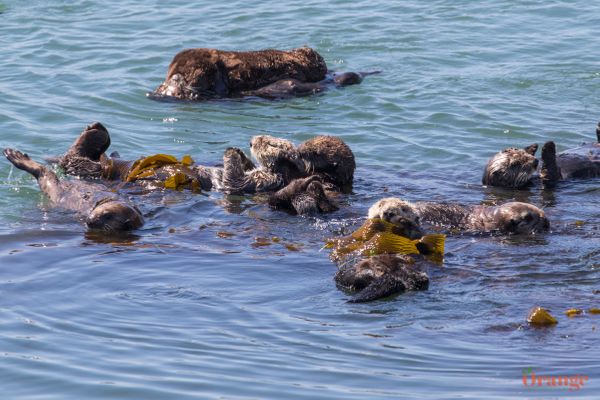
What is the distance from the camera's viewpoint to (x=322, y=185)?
820 centimetres

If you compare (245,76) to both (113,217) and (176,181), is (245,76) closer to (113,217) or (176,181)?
(176,181)

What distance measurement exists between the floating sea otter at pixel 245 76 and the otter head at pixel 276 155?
2.94m

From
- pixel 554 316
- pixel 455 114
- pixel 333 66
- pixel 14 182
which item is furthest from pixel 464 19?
pixel 554 316

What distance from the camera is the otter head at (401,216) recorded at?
282 inches

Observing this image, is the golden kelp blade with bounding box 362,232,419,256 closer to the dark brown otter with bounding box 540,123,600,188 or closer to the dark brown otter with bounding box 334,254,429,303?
the dark brown otter with bounding box 334,254,429,303

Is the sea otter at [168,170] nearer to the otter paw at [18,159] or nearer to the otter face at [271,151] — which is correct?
the otter face at [271,151]

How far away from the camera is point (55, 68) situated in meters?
12.7

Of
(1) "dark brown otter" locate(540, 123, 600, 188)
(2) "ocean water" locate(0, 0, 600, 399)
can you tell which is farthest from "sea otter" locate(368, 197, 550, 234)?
(1) "dark brown otter" locate(540, 123, 600, 188)

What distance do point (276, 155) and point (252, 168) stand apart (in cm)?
40

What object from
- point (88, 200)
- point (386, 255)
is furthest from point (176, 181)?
point (386, 255)

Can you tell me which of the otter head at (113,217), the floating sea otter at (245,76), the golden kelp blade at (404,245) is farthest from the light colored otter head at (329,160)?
the floating sea otter at (245,76)

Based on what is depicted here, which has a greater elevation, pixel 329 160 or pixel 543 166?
pixel 329 160

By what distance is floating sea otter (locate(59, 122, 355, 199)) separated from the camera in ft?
28.6

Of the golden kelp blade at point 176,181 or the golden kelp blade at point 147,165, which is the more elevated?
the golden kelp blade at point 147,165
